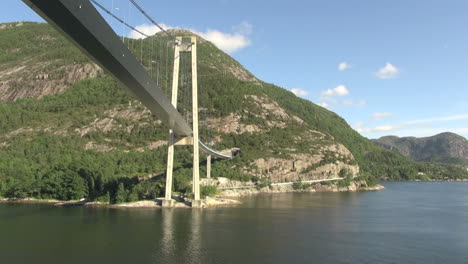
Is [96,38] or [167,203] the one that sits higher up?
[96,38]

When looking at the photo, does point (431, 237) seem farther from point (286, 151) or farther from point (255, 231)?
point (286, 151)

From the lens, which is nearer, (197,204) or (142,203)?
(197,204)

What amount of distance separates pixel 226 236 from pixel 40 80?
94.9 m

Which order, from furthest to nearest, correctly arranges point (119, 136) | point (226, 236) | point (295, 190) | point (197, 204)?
point (119, 136) < point (295, 190) < point (197, 204) < point (226, 236)

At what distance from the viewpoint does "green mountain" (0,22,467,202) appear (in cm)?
4691

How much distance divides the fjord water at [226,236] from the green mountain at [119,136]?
9.72 meters

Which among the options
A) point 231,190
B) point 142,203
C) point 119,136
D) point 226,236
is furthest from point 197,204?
point 119,136

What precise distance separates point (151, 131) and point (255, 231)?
54.5m

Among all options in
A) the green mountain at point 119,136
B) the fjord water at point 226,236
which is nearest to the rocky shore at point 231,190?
the green mountain at point 119,136

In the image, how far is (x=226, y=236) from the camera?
81.3ft

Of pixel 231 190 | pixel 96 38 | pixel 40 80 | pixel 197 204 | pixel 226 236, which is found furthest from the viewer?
pixel 40 80

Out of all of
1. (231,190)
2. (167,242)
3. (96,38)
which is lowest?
(167,242)

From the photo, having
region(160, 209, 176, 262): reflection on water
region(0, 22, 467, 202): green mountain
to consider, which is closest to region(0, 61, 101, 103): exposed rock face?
region(0, 22, 467, 202): green mountain

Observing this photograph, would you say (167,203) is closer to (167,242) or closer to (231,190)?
(167,242)
